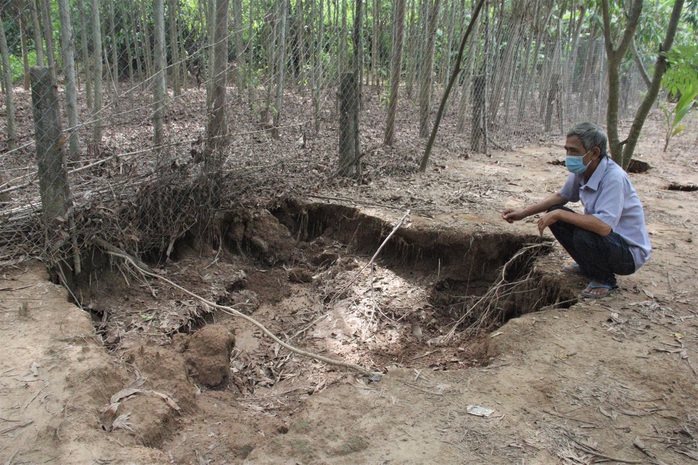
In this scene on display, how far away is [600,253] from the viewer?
10.7 ft

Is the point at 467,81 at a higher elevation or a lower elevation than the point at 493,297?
higher

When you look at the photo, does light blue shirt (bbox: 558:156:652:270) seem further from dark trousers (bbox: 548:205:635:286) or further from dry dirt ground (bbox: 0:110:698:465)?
dry dirt ground (bbox: 0:110:698:465)

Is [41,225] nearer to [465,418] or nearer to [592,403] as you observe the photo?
[465,418]

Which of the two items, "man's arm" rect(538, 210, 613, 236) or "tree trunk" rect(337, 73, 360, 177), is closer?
"man's arm" rect(538, 210, 613, 236)

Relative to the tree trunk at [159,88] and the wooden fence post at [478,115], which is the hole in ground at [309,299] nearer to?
the tree trunk at [159,88]

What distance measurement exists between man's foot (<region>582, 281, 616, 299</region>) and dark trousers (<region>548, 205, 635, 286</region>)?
0.03 metres

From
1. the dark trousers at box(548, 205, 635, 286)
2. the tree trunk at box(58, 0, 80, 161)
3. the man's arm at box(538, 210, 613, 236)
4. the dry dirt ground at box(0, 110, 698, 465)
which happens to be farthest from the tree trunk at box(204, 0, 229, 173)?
the dark trousers at box(548, 205, 635, 286)

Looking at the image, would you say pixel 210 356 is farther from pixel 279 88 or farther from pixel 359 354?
pixel 279 88

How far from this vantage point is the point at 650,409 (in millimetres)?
2357

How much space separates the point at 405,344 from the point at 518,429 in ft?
5.19

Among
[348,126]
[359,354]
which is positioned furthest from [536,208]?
[348,126]

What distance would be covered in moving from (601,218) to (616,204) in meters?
0.13

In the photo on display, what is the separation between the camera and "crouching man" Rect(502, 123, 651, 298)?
125 inches

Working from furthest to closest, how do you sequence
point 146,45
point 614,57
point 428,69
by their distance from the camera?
point 428,69
point 146,45
point 614,57
